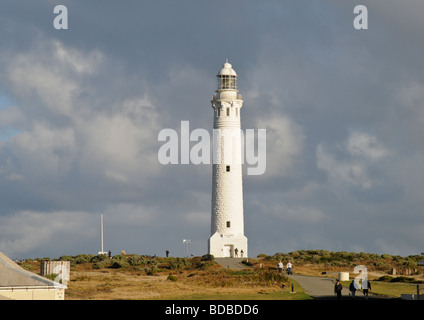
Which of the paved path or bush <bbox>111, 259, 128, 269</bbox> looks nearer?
the paved path

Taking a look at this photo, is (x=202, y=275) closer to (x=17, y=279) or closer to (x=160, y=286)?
(x=160, y=286)

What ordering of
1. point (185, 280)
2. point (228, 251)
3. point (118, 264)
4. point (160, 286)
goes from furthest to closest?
point (228, 251) < point (118, 264) < point (185, 280) < point (160, 286)

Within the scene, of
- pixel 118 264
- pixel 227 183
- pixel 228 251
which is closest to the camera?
pixel 118 264

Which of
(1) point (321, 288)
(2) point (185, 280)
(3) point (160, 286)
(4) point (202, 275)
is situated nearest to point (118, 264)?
(4) point (202, 275)

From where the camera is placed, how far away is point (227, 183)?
7356 cm

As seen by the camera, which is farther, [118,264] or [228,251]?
[228,251]

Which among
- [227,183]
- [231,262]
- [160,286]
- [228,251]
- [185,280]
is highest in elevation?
[227,183]

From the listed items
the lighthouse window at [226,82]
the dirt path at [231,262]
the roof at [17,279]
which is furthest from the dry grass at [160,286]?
the lighthouse window at [226,82]

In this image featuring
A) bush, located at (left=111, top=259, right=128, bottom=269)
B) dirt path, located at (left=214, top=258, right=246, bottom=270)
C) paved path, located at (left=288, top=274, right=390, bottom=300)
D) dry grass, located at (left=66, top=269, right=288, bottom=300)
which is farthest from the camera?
bush, located at (left=111, top=259, right=128, bottom=269)

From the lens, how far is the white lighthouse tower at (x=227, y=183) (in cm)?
7369

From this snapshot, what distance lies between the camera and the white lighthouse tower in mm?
73688

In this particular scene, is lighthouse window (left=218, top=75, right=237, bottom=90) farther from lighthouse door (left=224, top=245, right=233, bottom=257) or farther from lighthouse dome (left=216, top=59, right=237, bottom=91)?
lighthouse door (left=224, top=245, right=233, bottom=257)

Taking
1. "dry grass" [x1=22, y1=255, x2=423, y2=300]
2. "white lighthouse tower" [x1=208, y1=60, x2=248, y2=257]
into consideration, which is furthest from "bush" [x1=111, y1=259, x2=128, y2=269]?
"white lighthouse tower" [x1=208, y1=60, x2=248, y2=257]

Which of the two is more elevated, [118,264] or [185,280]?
[118,264]
